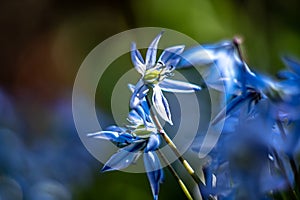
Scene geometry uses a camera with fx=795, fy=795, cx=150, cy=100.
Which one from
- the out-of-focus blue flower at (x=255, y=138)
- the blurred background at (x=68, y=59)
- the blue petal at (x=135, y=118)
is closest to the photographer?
the out-of-focus blue flower at (x=255, y=138)

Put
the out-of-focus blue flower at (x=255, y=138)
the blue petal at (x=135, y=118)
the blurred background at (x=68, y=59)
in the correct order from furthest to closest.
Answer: the blurred background at (x=68, y=59), the blue petal at (x=135, y=118), the out-of-focus blue flower at (x=255, y=138)

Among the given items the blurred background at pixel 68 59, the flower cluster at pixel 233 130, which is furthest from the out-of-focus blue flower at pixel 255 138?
the blurred background at pixel 68 59

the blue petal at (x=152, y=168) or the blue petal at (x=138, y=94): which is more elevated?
the blue petal at (x=138, y=94)

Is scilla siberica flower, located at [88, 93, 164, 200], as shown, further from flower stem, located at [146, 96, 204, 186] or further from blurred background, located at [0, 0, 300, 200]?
blurred background, located at [0, 0, 300, 200]

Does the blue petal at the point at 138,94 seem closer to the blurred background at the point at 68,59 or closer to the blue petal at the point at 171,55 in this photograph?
the blue petal at the point at 171,55

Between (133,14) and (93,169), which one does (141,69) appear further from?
(133,14)

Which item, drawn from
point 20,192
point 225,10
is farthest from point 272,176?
point 225,10

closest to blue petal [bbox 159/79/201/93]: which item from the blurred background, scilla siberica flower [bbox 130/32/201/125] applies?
scilla siberica flower [bbox 130/32/201/125]

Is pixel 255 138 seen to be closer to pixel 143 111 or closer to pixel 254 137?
pixel 254 137
